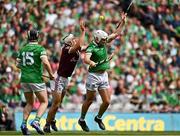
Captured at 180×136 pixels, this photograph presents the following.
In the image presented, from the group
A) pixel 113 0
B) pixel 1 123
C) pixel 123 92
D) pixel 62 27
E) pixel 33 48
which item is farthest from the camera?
pixel 113 0

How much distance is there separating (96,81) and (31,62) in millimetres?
2575

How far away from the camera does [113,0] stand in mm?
38344

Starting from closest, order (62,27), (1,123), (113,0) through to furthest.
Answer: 1. (1,123)
2. (62,27)
3. (113,0)

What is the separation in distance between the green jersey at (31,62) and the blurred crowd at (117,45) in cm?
841

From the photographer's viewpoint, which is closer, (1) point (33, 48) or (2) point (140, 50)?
(1) point (33, 48)

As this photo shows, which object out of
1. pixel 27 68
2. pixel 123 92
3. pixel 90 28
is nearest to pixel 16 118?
pixel 123 92

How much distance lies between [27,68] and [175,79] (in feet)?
45.4

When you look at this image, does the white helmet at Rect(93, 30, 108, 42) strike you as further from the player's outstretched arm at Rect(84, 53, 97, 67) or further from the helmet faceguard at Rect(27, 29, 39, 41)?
the helmet faceguard at Rect(27, 29, 39, 41)

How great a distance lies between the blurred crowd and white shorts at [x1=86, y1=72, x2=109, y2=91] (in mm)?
7023

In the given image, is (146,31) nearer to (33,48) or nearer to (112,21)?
(112,21)

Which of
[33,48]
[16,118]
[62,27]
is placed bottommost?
[16,118]

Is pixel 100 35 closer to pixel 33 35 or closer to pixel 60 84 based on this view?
pixel 60 84

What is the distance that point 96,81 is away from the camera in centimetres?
2344

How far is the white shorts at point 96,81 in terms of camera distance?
76.9 ft
